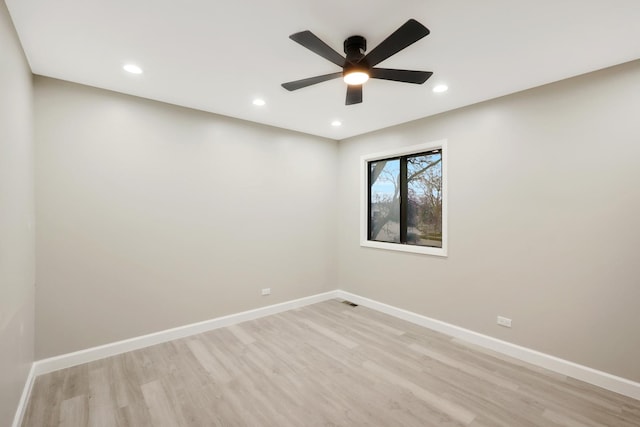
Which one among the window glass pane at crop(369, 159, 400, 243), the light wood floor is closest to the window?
the window glass pane at crop(369, 159, 400, 243)

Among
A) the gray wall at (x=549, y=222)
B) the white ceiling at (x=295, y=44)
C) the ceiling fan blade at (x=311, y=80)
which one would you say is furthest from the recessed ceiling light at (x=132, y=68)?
the gray wall at (x=549, y=222)

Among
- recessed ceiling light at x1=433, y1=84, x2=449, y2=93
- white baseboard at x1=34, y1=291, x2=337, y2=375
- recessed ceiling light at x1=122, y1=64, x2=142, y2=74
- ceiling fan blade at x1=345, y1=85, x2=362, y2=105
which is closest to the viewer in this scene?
ceiling fan blade at x1=345, y1=85, x2=362, y2=105

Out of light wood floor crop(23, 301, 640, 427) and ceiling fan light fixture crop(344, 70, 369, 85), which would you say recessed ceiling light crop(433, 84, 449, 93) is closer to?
ceiling fan light fixture crop(344, 70, 369, 85)

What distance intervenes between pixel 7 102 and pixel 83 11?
0.71 m

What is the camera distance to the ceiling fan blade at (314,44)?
1.64 m

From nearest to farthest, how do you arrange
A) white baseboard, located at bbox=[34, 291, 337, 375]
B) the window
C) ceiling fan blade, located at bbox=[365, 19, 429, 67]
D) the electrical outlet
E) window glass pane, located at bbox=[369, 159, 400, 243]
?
ceiling fan blade, located at bbox=[365, 19, 429, 67]
white baseboard, located at bbox=[34, 291, 337, 375]
the electrical outlet
the window
window glass pane, located at bbox=[369, 159, 400, 243]

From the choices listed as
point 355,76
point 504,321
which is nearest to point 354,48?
point 355,76

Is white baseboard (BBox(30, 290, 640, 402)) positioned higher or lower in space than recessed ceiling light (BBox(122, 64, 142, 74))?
lower

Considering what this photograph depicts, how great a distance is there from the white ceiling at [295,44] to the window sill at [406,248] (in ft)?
5.82

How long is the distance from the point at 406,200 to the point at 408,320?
64.2 inches

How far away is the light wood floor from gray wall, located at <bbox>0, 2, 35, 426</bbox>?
47cm

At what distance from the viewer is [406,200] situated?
407cm

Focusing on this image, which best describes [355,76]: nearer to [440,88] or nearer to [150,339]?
[440,88]

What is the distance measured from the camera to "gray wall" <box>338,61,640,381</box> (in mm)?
2322
